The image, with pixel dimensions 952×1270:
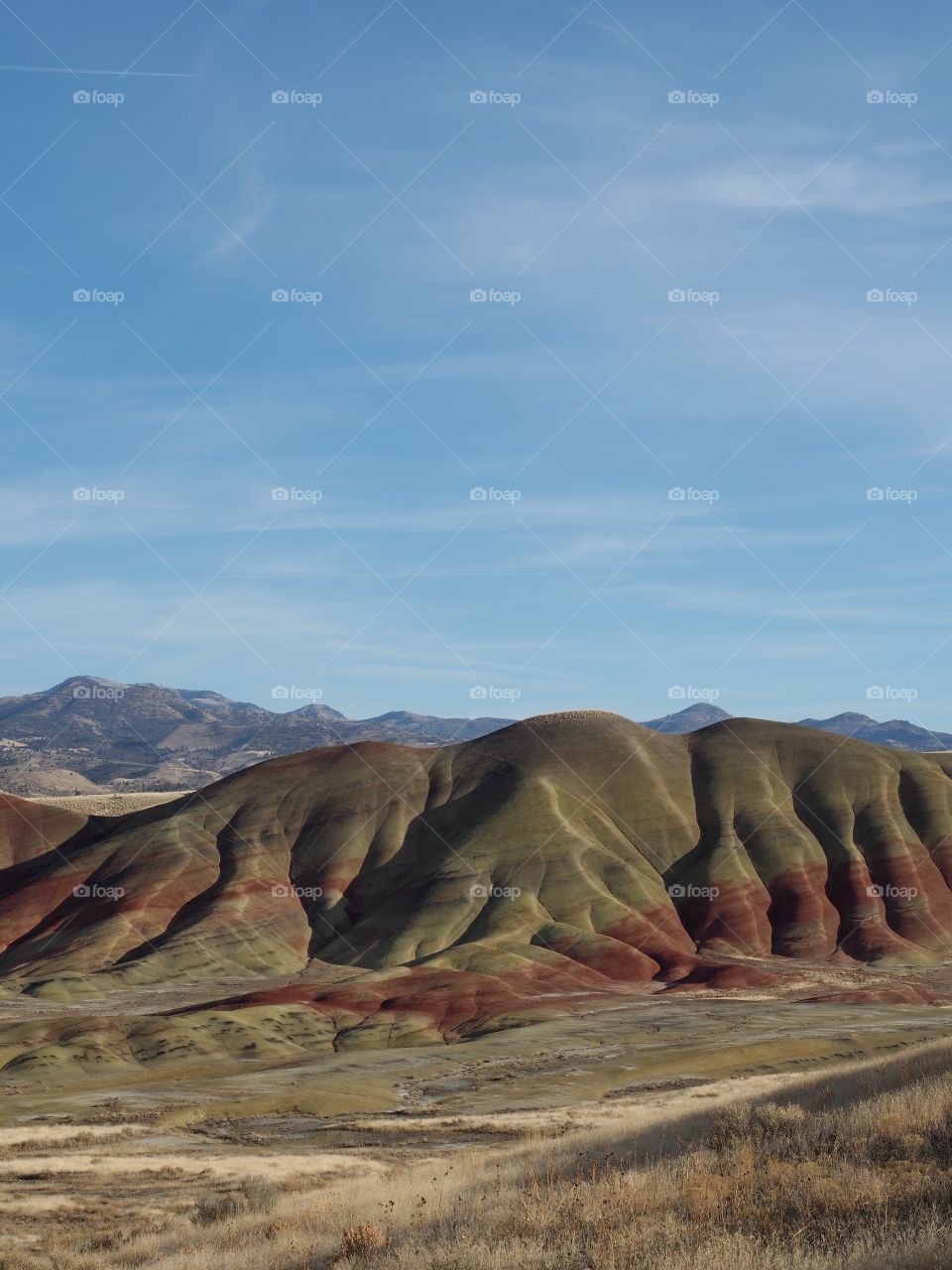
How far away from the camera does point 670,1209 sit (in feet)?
49.3

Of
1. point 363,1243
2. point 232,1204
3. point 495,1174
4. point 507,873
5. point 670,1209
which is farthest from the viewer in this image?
point 507,873

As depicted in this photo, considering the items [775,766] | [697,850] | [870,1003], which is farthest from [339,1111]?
[775,766]

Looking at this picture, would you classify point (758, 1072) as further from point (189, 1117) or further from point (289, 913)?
point (289, 913)

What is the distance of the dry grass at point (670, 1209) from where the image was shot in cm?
1319

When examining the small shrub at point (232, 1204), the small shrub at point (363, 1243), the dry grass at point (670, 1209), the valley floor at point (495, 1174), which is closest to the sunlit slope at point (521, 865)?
the valley floor at point (495, 1174)

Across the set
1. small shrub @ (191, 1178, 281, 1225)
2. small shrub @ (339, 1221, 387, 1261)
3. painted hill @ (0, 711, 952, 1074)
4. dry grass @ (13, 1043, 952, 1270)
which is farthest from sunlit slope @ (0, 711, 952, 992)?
small shrub @ (339, 1221, 387, 1261)

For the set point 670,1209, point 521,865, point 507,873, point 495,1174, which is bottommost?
point 507,873

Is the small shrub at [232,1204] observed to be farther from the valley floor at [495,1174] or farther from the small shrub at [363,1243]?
the small shrub at [363,1243]

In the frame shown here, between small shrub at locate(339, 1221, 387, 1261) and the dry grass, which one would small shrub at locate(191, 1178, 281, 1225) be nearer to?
the dry grass

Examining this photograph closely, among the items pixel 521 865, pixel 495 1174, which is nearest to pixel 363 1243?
pixel 495 1174

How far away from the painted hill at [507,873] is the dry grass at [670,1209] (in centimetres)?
8393

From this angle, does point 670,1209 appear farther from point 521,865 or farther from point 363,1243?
point 521,865

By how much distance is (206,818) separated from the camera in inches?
6890

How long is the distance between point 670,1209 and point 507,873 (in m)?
141
